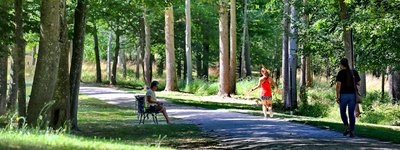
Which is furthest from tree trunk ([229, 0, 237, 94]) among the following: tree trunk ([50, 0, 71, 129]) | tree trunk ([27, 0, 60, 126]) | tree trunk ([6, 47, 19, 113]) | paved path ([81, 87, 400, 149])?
tree trunk ([27, 0, 60, 126])

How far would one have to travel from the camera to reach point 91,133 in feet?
49.5

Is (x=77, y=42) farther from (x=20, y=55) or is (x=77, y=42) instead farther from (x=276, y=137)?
(x=276, y=137)

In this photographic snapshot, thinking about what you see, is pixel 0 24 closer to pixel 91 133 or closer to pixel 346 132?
pixel 91 133

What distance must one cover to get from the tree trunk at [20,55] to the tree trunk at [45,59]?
5.99 m

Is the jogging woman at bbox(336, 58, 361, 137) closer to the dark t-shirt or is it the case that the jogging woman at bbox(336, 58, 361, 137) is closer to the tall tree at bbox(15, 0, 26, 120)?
the dark t-shirt

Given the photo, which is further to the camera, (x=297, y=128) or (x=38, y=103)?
(x=297, y=128)

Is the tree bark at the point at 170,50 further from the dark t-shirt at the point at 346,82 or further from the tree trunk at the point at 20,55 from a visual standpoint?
the dark t-shirt at the point at 346,82

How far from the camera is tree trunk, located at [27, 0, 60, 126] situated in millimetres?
11469

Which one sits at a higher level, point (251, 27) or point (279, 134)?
point (251, 27)

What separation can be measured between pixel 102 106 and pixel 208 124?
39.4 ft

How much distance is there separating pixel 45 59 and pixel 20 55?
892cm

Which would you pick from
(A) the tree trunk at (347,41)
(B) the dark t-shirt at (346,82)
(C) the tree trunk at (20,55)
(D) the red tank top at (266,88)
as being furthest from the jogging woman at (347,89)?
(C) the tree trunk at (20,55)

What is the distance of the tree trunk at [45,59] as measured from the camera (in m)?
11.5

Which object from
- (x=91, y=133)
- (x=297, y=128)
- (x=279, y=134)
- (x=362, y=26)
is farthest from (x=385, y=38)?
(x=91, y=133)
